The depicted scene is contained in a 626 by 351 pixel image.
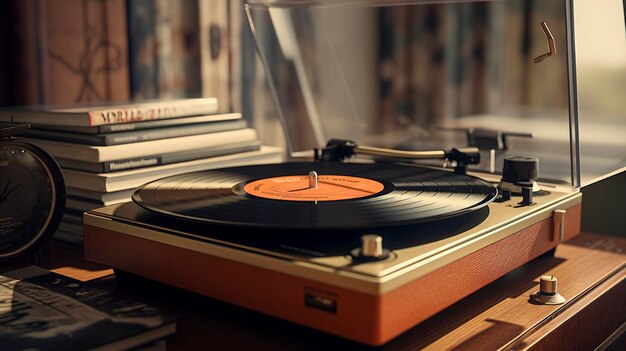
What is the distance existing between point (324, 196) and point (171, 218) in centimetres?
19

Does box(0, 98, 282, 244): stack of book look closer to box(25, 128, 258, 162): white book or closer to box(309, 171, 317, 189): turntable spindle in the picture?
box(25, 128, 258, 162): white book

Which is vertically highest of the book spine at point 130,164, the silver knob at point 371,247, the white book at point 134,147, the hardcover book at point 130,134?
the hardcover book at point 130,134

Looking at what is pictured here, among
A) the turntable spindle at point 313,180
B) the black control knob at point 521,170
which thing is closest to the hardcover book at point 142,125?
the turntable spindle at point 313,180

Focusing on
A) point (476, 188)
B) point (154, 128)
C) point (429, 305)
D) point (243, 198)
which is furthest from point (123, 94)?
point (429, 305)

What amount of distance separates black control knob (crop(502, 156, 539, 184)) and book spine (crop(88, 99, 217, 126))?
1.80ft

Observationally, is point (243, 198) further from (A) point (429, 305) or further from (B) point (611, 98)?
(B) point (611, 98)

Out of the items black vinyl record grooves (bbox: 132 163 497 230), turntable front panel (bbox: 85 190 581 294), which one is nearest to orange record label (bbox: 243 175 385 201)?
black vinyl record grooves (bbox: 132 163 497 230)

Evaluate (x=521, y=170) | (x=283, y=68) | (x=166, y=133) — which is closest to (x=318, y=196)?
(x=521, y=170)

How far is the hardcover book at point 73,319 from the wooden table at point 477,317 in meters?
0.07

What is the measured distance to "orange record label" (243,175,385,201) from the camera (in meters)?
0.88

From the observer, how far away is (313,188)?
3.05 ft

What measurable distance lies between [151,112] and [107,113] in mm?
88

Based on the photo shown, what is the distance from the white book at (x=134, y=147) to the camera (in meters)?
1.06

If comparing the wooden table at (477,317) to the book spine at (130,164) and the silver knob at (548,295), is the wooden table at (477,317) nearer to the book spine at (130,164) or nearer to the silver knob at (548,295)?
the silver knob at (548,295)
